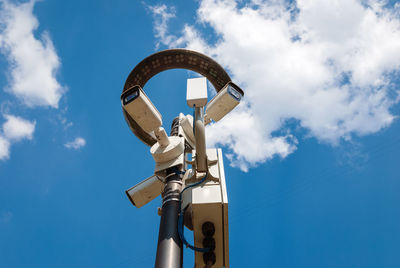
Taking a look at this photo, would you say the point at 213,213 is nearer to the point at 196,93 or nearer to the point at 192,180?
the point at 192,180

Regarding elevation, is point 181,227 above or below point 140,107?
below

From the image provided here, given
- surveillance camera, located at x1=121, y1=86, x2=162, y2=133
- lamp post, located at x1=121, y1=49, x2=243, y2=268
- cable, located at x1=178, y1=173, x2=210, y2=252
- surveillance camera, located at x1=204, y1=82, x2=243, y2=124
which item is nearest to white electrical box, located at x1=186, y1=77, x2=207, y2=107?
lamp post, located at x1=121, y1=49, x2=243, y2=268

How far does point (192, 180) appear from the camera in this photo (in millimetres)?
3973

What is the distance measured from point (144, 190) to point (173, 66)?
2.33 m

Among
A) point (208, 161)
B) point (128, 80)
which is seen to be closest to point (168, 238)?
point (208, 161)

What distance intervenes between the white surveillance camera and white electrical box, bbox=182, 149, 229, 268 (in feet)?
3.98

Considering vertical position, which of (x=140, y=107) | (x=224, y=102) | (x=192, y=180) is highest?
(x=224, y=102)

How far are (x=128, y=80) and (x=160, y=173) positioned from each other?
1856 millimetres

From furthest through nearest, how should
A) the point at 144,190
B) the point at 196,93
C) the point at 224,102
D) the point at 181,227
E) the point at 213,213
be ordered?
the point at 144,190
the point at 224,102
the point at 196,93
the point at 181,227
the point at 213,213

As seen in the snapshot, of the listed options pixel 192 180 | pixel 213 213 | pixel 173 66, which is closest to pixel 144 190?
pixel 192 180

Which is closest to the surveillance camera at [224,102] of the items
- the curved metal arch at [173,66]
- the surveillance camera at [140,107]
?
the surveillance camera at [140,107]

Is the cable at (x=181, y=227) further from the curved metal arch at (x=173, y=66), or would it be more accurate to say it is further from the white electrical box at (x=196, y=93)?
the curved metal arch at (x=173, y=66)

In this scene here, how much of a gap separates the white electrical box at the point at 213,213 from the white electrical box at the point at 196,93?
1.00 meters

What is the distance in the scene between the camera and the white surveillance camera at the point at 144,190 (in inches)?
189
